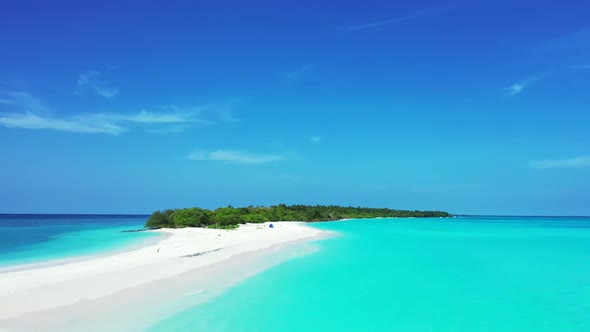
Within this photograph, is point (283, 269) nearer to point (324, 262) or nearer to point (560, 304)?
point (324, 262)

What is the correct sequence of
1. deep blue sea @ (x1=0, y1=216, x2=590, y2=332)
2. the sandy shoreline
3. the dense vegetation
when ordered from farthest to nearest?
the dense vegetation → deep blue sea @ (x1=0, y1=216, x2=590, y2=332) → the sandy shoreline

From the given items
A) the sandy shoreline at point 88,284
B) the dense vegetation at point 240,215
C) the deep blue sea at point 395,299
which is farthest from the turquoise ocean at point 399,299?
the dense vegetation at point 240,215

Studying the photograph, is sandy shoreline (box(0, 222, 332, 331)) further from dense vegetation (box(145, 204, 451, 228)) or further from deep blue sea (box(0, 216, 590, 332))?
dense vegetation (box(145, 204, 451, 228))

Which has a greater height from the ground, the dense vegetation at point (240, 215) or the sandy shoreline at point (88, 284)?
the dense vegetation at point (240, 215)

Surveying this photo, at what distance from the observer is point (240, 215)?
6762 cm

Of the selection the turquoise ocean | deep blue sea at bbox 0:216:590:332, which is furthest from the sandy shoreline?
the turquoise ocean

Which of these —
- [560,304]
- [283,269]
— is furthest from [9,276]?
[560,304]

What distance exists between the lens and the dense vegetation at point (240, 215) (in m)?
54.1

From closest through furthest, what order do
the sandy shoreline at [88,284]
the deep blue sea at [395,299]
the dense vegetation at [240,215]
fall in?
the sandy shoreline at [88,284]
the deep blue sea at [395,299]
the dense vegetation at [240,215]

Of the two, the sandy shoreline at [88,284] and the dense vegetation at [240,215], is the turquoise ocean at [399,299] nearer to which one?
the sandy shoreline at [88,284]

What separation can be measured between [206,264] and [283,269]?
144 inches

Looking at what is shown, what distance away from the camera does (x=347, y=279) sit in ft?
56.7

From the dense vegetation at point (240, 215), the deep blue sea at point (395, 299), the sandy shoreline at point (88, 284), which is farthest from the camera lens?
the dense vegetation at point (240, 215)

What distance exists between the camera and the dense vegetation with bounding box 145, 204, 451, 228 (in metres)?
54.1
